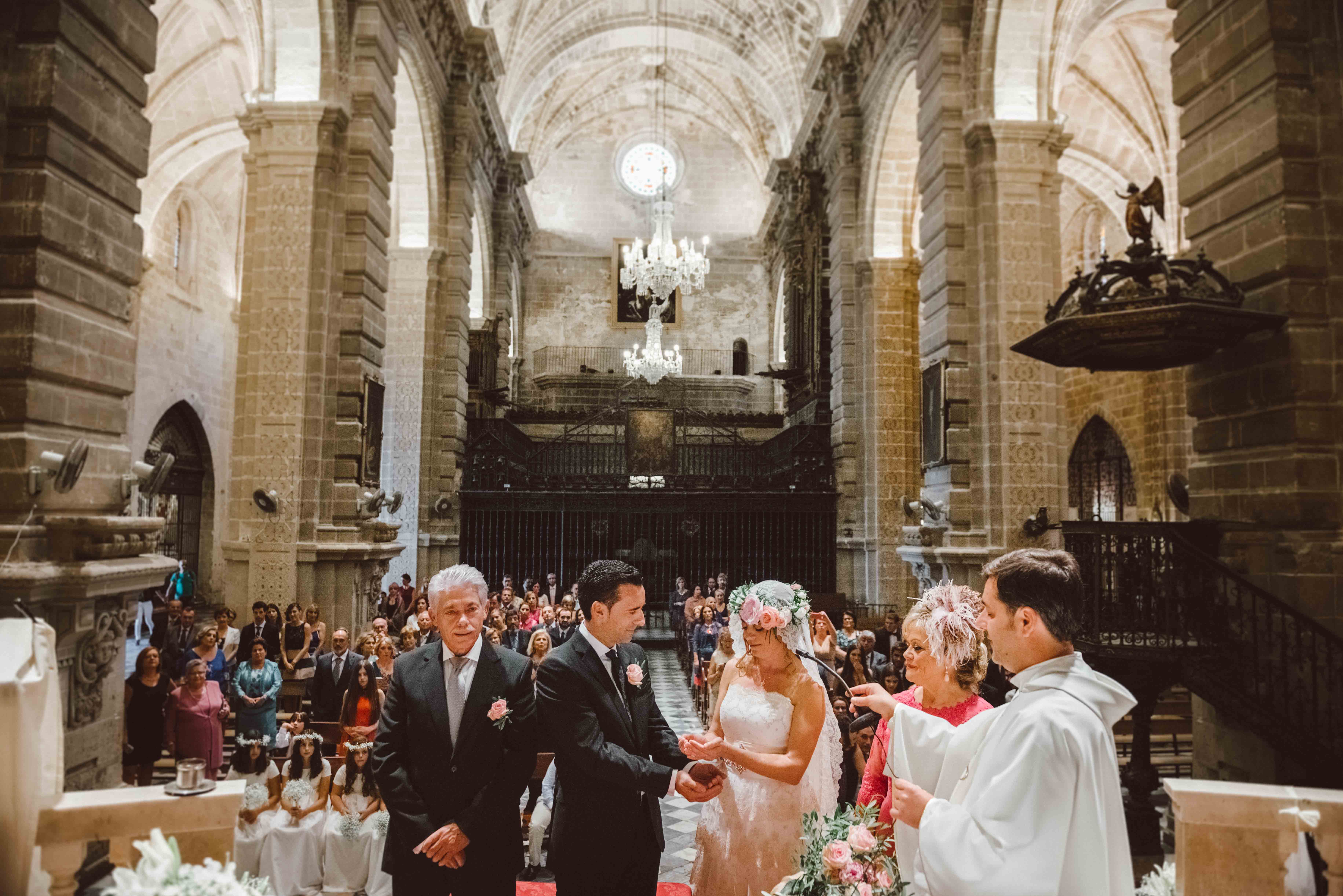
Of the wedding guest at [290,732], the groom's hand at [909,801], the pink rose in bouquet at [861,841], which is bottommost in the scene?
the wedding guest at [290,732]

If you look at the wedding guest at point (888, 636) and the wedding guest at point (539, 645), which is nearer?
the wedding guest at point (539, 645)

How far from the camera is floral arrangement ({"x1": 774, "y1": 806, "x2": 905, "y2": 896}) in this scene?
8.85ft

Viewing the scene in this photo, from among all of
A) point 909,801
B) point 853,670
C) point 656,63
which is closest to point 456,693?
point 909,801

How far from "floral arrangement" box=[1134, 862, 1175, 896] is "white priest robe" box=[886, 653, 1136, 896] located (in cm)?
40

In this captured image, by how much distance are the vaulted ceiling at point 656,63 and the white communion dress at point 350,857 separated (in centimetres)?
1634

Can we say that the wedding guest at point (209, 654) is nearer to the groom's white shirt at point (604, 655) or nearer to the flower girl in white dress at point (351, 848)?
the flower girl in white dress at point (351, 848)

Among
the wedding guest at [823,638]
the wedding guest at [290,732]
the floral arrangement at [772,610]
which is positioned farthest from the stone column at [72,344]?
the wedding guest at [823,638]

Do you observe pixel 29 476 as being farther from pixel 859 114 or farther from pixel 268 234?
pixel 859 114

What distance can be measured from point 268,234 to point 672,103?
2260 cm

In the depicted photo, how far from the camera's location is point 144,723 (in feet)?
22.1

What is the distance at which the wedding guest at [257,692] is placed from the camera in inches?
285

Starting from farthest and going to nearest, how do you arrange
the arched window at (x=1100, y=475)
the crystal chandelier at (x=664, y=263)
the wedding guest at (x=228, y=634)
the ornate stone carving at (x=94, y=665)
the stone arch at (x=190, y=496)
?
1. the arched window at (x=1100, y=475)
2. the stone arch at (x=190, y=496)
3. the crystal chandelier at (x=664, y=263)
4. the wedding guest at (x=228, y=634)
5. the ornate stone carving at (x=94, y=665)

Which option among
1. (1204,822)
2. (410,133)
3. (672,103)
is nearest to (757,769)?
(1204,822)

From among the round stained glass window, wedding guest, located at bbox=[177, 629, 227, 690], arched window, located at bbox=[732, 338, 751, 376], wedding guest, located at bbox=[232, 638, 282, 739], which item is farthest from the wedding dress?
the round stained glass window
